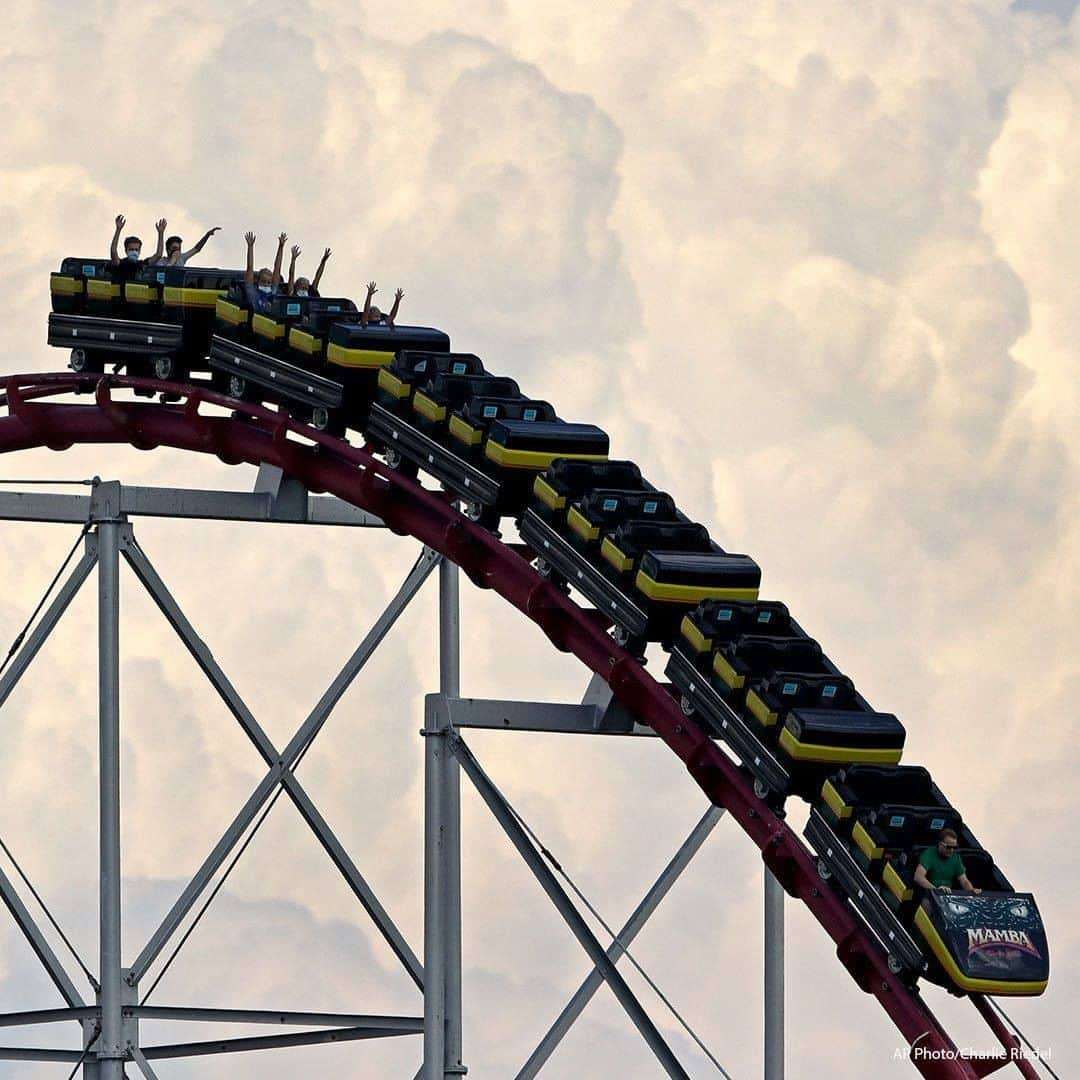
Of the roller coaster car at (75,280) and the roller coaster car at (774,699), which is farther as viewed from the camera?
the roller coaster car at (75,280)

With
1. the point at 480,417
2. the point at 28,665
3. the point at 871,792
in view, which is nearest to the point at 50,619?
the point at 28,665

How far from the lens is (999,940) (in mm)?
25281

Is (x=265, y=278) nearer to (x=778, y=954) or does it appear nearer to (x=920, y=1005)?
(x=778, y=954)

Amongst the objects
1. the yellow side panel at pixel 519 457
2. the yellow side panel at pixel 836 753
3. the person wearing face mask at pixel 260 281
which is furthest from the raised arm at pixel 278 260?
the yellow side panel at pixel 836 753

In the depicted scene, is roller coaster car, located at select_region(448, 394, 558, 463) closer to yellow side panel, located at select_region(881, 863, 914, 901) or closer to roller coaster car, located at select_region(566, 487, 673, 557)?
roller coaster car, located at select_region(566, 487, 673, 557)

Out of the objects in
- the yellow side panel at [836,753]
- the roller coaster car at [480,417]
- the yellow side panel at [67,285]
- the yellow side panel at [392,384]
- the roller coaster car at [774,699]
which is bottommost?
the yellow side panel at [836,753]

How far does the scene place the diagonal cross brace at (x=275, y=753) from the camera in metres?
30.8

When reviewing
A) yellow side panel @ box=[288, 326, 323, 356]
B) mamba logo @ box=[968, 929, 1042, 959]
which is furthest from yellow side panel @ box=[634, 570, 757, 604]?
yellow side panel @ box=[288, 326, 323, 356]

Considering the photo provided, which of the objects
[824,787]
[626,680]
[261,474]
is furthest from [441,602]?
[824,787]

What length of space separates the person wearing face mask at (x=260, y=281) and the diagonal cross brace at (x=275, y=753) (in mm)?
1990

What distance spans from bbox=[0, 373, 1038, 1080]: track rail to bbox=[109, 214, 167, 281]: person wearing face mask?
2.67 feet

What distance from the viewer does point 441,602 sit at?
31.6 metres

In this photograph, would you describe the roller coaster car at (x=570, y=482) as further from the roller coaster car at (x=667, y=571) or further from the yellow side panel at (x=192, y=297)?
the yellow side panel at (x=192, y=297)

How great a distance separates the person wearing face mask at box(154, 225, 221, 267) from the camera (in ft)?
105
